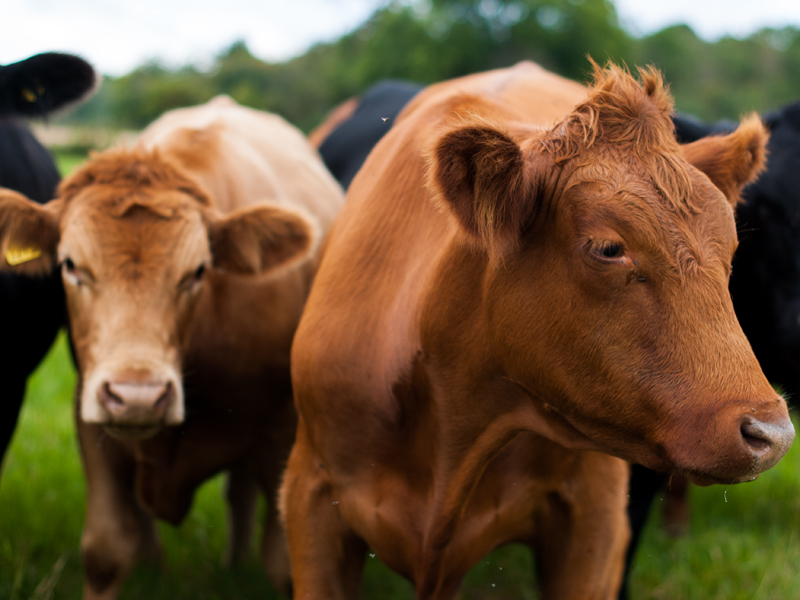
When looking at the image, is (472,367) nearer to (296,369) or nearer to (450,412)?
(450,412)

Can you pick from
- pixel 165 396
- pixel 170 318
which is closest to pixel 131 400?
pixel 165 396

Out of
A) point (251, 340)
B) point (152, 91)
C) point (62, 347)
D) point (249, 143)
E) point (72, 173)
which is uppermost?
point (72, 173)

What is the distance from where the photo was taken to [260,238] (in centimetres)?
308

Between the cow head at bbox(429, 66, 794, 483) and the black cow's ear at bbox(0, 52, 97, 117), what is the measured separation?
7.45 feet

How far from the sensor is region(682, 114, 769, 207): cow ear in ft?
6.68

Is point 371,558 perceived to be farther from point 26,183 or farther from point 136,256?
point 26,183

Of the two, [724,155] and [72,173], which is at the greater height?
[724,155]

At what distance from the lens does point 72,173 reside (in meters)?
3.07

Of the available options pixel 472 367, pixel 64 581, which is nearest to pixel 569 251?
pixel 472 367

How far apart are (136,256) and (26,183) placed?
4.24 feet

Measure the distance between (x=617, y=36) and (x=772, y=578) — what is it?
186 ft

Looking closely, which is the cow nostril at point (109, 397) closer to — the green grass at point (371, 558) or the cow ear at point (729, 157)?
the green grass at point (371, 558)

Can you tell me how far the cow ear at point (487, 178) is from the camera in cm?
172

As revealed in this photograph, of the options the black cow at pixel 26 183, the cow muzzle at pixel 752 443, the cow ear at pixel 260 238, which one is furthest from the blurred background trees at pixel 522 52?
the cow muzzle at pixel 752 443
